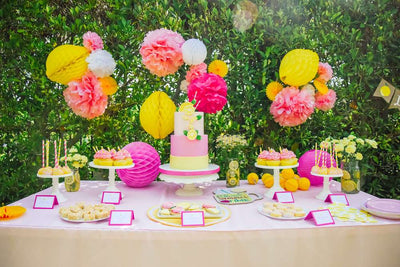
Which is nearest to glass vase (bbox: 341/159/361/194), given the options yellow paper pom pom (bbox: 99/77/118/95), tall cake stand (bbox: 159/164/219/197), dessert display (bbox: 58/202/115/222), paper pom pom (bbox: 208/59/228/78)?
tall cake stand (bbox: 159/164/219/197)

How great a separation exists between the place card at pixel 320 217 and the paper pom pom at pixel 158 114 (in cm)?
112

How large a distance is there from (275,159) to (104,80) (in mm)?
1276

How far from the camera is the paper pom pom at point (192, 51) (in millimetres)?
2004

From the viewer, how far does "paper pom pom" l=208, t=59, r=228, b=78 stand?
2.19 m

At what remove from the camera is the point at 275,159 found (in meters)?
1.80

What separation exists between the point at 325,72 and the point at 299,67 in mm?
224

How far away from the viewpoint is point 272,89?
2219mm

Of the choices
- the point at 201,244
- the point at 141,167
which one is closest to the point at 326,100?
the point at 141,167

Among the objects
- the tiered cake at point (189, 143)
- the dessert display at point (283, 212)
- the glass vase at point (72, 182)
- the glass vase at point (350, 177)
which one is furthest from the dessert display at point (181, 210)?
the glass vase at point (350, 177)

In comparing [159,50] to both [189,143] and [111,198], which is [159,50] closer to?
[189,143]

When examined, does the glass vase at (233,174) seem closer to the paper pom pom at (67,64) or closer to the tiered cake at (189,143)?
the tiered cake at (189,143)

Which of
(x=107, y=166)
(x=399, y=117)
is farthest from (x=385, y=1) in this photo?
(x=107, y=166)

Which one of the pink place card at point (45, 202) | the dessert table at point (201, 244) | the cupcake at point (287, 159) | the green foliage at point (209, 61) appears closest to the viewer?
the dessert table at point (201, 244)

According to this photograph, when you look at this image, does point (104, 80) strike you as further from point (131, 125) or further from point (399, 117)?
point (399, 117)
